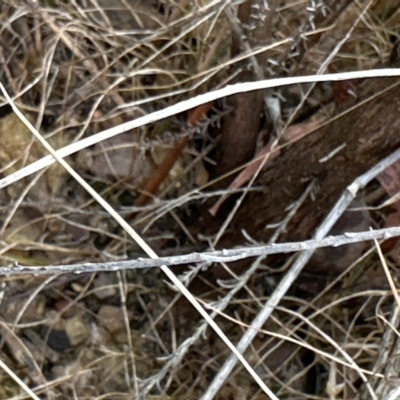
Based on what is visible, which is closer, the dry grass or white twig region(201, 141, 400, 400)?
white twig region(201, 141, 400, 400)

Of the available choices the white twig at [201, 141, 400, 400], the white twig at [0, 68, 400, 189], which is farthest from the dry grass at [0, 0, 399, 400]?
the white twig at [0, 68, 400, 189]

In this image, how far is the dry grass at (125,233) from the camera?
3.48 feet

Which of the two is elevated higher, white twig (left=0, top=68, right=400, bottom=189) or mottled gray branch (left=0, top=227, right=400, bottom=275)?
white twig (left=0, top=68, right=400, bottom=189)

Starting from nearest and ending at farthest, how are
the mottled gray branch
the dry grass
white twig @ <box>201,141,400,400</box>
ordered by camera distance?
the mottled gray branch
white twig @ <box>201,141,400,400</box>
the dry grass

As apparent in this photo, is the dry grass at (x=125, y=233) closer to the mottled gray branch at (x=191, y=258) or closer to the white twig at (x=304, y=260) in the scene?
the white twig at (x=304, y=260)

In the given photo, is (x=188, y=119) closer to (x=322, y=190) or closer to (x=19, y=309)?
(x=322, y=190)

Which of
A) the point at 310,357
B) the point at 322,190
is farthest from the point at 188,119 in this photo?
the point at 310,357

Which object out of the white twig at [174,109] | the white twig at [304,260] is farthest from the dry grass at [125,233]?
the white twig at [174,109]

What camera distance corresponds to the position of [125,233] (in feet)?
3.63

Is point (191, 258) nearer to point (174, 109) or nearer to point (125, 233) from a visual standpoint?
point (174, 109)

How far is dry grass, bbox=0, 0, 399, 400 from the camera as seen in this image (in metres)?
1.06

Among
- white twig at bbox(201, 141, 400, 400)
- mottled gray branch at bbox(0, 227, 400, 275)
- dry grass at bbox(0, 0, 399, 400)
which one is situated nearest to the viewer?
mottled gray branch at bbox(0, 227, 400, 275)

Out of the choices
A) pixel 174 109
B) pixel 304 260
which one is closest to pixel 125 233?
pixel 304 260

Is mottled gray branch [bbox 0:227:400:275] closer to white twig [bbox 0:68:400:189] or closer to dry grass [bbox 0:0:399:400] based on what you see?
white twig [bbox 0:68:400:189]
